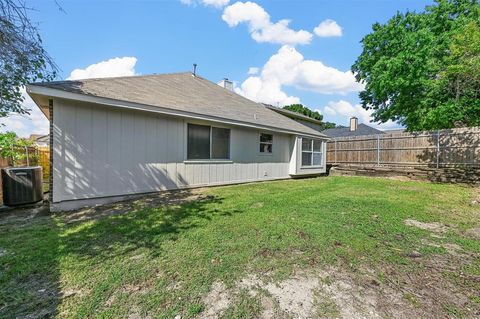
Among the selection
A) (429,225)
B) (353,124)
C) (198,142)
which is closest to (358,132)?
(353,124)

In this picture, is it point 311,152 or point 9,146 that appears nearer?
point 9,146

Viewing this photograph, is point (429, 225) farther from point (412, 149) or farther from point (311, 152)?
point (412, 149)

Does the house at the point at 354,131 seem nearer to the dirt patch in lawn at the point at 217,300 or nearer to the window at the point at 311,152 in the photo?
the window at the point at 311,152

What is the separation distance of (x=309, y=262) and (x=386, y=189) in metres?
7.09

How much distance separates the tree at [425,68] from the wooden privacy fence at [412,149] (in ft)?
5.78

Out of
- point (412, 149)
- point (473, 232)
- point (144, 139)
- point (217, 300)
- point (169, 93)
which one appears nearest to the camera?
point (217, 300)

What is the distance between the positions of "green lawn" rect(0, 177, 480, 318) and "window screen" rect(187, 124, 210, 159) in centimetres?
262

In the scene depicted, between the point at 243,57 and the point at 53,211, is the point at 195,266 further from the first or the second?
the point at 243,57

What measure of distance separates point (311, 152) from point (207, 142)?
263 inches

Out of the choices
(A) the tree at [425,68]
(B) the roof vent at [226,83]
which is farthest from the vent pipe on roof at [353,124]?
(B) the roof vent at [226,83]

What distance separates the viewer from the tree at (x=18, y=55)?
4.00 m

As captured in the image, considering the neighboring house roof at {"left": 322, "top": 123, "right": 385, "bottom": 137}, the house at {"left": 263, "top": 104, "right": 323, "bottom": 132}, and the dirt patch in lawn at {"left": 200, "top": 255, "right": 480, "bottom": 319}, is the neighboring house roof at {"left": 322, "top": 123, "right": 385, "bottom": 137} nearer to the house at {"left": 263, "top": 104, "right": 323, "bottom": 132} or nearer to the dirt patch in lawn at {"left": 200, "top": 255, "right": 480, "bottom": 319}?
the house at {"left": 263, "top": 104, "right": 323, "bottom": 132}

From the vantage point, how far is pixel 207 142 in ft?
28.1

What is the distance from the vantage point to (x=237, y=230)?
4230 mm
